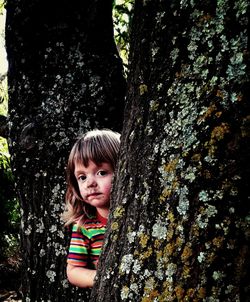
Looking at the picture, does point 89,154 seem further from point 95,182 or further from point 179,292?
point 179,292

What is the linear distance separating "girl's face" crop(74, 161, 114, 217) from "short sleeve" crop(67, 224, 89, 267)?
0.73 feet

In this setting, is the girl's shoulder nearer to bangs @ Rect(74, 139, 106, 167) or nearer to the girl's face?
the girl's face

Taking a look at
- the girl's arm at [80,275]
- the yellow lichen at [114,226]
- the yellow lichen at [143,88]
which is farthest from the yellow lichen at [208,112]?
the girl's arm at [80,275]

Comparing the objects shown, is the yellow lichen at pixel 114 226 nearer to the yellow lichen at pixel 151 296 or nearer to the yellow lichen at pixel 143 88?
the yellow lichen at pixel 151 296

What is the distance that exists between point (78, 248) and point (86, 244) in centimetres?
6

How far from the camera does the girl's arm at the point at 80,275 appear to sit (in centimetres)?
216

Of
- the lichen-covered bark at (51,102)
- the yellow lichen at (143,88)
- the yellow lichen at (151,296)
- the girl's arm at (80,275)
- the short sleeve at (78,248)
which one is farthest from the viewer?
the lichen-covered bark at (51,102)

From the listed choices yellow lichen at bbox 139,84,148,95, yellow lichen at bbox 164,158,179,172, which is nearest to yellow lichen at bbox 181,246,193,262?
yellow lichen at bbox 164,158,179,172

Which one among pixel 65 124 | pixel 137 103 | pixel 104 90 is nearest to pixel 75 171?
pixel 65 124

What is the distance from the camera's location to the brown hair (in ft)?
7.70

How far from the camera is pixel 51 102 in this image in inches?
106

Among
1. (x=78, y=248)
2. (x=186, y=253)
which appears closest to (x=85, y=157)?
(x=78, y=248)

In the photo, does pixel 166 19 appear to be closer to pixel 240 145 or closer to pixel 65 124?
pixel 240 145

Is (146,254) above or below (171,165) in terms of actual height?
below
